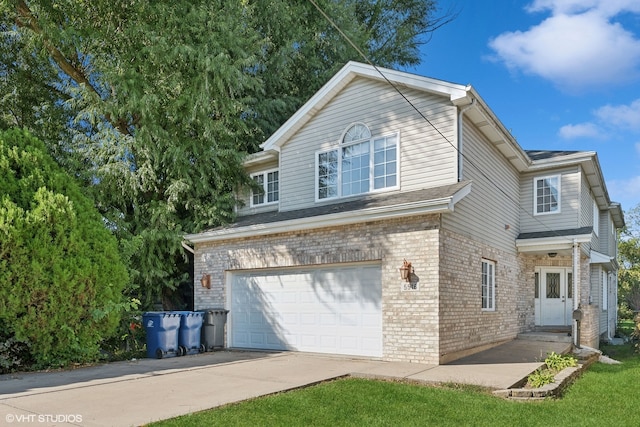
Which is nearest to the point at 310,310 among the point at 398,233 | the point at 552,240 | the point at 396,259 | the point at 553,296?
the point at 396,259

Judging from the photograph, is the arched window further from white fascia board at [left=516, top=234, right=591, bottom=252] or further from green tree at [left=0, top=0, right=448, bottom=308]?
white fascia board at [left=516, top=234, right=591, bottom=252]

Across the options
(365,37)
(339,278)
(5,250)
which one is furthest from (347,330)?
(365,37)

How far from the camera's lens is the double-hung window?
39.4ft

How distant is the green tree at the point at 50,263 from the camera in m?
8.59

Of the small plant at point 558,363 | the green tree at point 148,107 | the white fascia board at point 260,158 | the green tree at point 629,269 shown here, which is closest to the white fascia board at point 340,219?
the green tree at point 148,107

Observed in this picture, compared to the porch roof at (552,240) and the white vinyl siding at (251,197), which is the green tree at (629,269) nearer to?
the porch roof at (552,240)

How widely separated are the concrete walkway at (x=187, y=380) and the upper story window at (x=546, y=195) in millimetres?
4902

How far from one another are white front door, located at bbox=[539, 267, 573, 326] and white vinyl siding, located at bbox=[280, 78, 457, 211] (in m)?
7.46

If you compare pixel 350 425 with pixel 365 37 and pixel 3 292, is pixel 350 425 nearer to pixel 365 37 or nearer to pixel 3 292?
pixel 3 292

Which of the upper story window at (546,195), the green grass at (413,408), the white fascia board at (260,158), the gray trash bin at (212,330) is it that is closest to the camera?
the green grass at (413,408)

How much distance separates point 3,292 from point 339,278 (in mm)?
6411

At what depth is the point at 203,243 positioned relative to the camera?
13539 millimetres

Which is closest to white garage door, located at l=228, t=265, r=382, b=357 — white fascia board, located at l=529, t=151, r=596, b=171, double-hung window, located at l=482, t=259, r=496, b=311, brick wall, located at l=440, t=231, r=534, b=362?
brick wall, located at l=440, t=231, r=534, b=362

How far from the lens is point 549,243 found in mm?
13594
